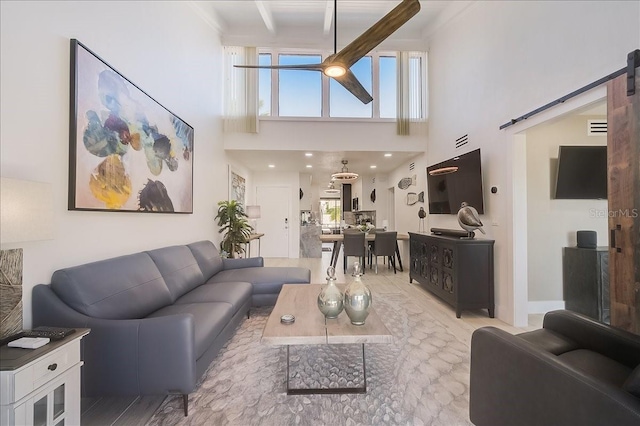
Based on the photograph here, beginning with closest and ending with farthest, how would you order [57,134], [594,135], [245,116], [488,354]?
[488,354] → [57,134] → [594,135] → [245,116]

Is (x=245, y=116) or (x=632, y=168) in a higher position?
(x=245, y=116)

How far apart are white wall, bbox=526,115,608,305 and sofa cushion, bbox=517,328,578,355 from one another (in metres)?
2.23

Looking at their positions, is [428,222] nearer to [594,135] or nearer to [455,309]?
[455,309]

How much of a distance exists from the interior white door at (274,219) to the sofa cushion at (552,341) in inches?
252

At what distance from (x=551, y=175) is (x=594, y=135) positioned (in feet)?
2.25

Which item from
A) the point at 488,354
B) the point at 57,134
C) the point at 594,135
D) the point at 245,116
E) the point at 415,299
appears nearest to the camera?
the point at 488,354

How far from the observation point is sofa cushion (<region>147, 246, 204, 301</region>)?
256 cm

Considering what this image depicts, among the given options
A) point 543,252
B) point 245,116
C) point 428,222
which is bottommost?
point 543,252

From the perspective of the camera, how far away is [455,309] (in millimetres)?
3369

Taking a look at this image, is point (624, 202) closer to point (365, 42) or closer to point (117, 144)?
point (365, 42)

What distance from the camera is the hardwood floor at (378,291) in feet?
5.34

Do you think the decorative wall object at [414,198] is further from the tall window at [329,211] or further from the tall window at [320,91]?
the tall window at [329,211]

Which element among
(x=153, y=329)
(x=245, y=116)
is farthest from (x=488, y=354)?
(x=245, y=116)

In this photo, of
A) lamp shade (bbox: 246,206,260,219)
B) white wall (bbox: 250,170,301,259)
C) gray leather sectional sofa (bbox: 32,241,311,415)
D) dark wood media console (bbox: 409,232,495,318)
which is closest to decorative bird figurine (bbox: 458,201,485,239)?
dark wood media console (bbox: 409,232,495,318)
